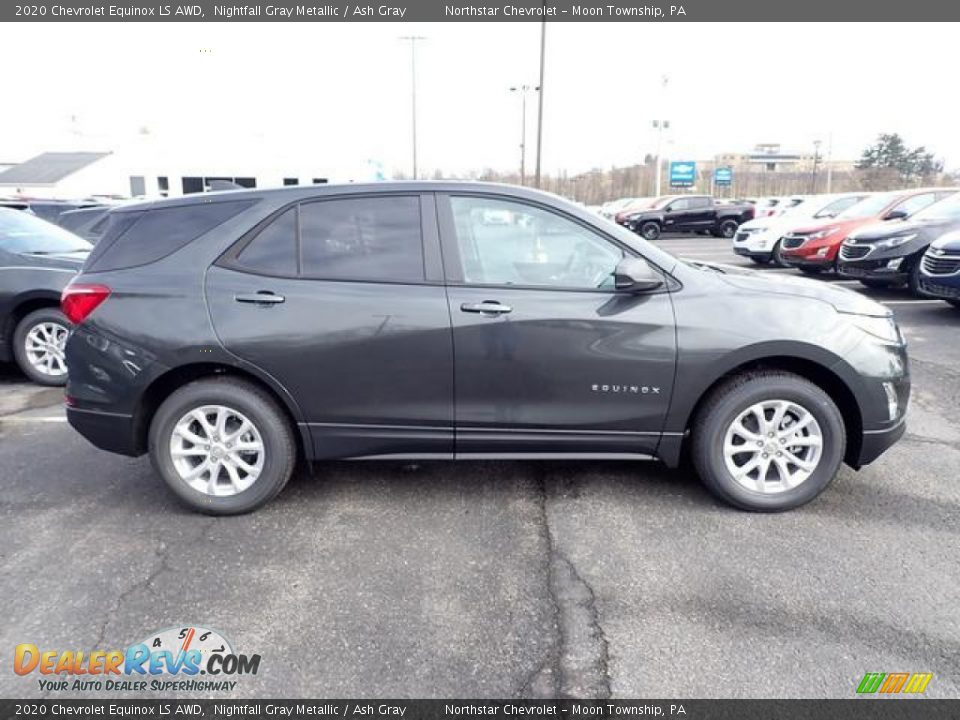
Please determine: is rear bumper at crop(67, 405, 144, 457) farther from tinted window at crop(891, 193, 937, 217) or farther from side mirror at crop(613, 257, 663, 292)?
tinted window at crop(891, 193, 937, 217)

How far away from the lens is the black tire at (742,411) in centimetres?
338

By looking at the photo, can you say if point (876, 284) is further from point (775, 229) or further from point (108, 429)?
point (108, 429)

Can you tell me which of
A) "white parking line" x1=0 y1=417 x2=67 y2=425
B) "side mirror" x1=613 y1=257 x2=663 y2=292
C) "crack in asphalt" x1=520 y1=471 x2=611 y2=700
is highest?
"side mirror" x1=613 y1=257 x2=663 y2=292

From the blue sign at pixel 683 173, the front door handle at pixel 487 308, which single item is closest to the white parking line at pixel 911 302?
the front door handle at pixel 487 308

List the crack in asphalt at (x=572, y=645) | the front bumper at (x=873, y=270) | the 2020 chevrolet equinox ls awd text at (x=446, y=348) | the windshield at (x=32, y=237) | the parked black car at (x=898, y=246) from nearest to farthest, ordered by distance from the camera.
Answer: the crack in asphalt at (x=572, y=645) → the 2020 chevrolet equinox ls awd text at (x=446, y=348) → the windshield at (x=32, y=237) → the parked black car at (x=898, y=246) → the front bumper at (x=873, y=270)

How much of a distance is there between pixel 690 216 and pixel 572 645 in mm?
25337

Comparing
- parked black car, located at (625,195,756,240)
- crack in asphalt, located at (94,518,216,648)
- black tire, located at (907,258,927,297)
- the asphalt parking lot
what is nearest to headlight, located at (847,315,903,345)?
the asphalt parking lot

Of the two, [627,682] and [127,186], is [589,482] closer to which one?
[627,682]

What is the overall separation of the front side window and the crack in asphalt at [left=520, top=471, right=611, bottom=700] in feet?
4.65

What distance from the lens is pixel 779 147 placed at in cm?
11544

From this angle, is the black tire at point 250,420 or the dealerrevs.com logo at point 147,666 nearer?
the dealerrevs.com logo at point 147,666

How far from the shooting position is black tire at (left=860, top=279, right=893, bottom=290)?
9977 millimetres

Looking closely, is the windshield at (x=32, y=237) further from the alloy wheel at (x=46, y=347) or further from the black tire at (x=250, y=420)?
the black tire at (x=250, y=420)

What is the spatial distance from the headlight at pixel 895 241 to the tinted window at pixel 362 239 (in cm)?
888
